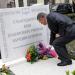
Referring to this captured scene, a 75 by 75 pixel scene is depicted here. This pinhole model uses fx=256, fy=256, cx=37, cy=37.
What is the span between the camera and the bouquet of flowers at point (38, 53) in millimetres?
5893

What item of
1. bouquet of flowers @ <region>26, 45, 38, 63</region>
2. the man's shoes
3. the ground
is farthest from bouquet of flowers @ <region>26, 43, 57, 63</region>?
the man's shoes

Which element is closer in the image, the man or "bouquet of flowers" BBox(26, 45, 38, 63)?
the man


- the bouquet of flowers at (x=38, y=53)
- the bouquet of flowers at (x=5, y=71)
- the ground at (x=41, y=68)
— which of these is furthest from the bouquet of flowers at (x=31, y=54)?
the bouquet of flowers at (x=5, y=71)

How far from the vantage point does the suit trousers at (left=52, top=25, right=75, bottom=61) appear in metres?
5.41

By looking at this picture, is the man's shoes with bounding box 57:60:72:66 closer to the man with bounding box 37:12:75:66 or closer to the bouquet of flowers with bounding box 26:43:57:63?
the man with bounding box 37:12:75:66

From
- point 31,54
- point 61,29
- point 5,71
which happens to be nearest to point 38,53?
point 31,54

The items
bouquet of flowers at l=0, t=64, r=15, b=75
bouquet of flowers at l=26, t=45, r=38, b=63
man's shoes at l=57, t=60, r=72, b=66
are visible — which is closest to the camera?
bouquet of flowers at l=0, t=64, r=15, b=75

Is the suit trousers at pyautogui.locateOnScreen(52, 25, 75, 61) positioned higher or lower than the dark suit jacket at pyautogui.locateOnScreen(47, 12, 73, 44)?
lower

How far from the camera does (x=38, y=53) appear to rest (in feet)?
19.7

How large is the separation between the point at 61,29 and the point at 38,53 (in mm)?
968

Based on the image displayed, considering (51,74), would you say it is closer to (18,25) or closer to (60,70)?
(60,70)

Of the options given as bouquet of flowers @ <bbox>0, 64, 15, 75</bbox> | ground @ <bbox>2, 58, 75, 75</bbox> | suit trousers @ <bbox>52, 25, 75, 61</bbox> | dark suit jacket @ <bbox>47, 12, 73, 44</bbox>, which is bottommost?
ground @ <bbox>2, 58, 75, 75</bbox>

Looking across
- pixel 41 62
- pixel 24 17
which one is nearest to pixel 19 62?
pixel 41 62

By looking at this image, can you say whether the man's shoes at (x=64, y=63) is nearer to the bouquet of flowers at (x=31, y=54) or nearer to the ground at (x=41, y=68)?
the ground at (x=41, y=68)
